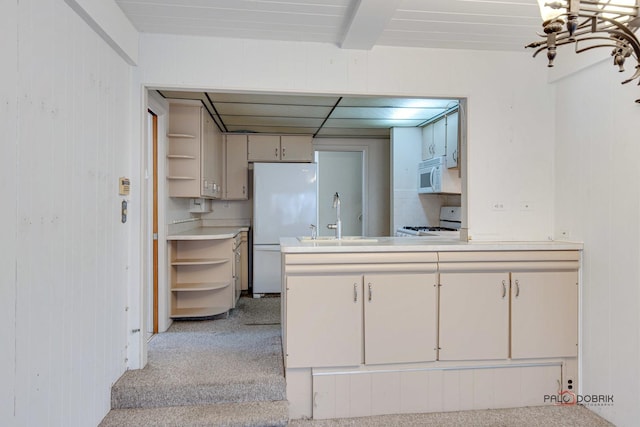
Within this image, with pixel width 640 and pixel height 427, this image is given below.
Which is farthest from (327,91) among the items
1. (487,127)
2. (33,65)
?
(33,65)

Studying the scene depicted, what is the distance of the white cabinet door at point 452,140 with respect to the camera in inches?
158

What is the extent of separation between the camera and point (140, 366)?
8.12ft

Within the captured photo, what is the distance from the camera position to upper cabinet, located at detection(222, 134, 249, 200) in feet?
17.0

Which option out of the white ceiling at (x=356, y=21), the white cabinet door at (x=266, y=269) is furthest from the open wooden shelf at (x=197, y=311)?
the white ceiling at (x=356, y=21)

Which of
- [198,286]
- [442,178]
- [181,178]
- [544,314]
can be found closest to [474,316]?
[544,314]

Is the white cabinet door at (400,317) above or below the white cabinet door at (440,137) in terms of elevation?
below

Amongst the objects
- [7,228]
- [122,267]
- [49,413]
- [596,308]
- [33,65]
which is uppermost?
[33,65]

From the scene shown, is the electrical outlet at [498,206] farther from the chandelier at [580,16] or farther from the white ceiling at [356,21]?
the chandelier at [580,16]

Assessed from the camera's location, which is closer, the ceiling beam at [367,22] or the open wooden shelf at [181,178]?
the ceiling beam at [367,22]

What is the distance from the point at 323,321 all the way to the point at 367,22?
179 centimetres

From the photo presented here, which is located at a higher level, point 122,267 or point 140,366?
point 122,267

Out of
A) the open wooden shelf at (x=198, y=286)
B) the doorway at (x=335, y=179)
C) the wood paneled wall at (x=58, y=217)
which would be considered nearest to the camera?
the wood paneled wall at (x=58, y=217)

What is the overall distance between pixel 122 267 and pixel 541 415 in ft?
8.96

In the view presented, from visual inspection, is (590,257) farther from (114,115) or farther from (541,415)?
(114,115)
